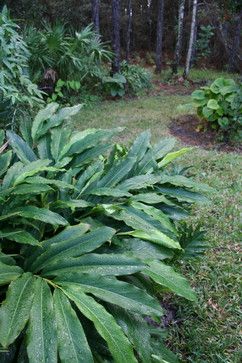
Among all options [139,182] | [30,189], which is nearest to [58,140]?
[139,182]

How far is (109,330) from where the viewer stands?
137 cm

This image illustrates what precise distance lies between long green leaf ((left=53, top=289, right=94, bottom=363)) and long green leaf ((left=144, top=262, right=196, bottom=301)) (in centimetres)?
44

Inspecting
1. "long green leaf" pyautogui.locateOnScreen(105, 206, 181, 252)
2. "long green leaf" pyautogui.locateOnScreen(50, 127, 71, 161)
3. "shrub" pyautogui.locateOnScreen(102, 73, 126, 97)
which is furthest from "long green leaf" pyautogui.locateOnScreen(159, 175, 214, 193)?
"shrub" pyautogui.locateOnScreen(102, 73, 126, 97)

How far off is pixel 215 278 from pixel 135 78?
7.28m

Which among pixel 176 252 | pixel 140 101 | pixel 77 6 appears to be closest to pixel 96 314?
pixel 176 252

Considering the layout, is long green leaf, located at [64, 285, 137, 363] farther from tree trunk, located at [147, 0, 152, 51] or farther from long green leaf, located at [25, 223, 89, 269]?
tree trunk, located at [147, 0, 152, 51]

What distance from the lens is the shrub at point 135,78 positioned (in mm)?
9031

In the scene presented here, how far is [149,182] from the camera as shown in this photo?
240 centimetres

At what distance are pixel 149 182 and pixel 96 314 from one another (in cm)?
112

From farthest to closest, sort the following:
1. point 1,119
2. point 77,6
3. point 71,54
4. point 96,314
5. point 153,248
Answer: point 77,6
point 71,54
point 1,119
point 153,248
point 96,314

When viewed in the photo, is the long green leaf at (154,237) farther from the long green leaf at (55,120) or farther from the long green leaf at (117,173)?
the long green leaf at (55,120)

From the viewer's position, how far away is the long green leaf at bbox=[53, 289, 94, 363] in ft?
4.26

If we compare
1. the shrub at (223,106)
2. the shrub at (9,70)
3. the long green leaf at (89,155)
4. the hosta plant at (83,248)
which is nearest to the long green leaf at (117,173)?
the hosta plant at (83,248)

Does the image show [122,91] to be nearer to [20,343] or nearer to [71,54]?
[71,54]
